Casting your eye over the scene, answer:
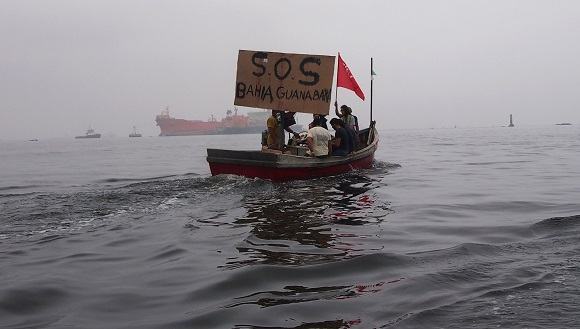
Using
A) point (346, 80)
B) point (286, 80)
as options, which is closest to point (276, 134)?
point (286, 80)

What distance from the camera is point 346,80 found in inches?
671

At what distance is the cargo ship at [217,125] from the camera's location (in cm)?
14875

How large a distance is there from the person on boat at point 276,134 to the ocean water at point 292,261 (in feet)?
9.73

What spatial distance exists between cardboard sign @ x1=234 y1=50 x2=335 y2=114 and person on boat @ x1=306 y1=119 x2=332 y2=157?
Result: 0.57 meters

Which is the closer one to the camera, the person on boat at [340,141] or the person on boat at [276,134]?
A: the person on boat at [276,134]

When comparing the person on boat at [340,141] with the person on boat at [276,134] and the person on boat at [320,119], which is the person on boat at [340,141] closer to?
the person on boat at [320,119]

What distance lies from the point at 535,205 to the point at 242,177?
7277mm

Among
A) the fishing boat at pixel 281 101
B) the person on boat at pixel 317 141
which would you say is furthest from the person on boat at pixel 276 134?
the person on boat at pixel 317 141

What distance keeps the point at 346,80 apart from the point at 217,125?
5478 inches

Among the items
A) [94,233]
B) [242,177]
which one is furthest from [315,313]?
[242,177]

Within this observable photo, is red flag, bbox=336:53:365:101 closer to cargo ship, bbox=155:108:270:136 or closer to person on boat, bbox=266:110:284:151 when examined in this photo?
person on boat, bbox=266:110:284:151

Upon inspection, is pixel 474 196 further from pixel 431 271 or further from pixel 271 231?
pixel 431 271

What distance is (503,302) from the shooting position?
14.7 ft

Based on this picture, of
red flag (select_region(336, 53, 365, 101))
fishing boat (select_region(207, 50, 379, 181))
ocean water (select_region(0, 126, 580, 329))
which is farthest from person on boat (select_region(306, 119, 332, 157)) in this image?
red flag (select_region(336, 53, 365, 101))
